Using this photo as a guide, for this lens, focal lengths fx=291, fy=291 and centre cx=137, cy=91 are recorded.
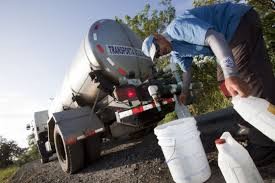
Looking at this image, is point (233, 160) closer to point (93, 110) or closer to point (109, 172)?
point (109, 172)

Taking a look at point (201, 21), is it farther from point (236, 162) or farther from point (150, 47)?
point (236, 162)

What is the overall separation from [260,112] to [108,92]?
3.65 m

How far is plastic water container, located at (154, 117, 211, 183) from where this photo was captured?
9.60 feet

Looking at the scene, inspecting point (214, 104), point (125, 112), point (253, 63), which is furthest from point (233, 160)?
point (214, 104)

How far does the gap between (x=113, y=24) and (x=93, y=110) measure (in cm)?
174

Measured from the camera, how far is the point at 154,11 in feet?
75.2

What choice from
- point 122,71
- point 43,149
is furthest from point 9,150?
point 122,71

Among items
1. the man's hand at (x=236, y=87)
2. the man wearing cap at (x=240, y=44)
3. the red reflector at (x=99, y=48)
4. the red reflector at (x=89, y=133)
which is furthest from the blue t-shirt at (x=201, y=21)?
the red reflector at (x=89, y=133)

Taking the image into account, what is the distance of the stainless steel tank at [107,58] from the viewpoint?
533 cm

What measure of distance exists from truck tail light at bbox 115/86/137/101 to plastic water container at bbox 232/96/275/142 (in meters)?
2.96

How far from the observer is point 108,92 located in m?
5.47

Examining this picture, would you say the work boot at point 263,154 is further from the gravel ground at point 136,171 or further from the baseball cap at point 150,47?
the baseball cap at point 150,47

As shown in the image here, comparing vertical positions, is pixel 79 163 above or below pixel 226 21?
below

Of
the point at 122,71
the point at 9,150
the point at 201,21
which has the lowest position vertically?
the point at 9,150
